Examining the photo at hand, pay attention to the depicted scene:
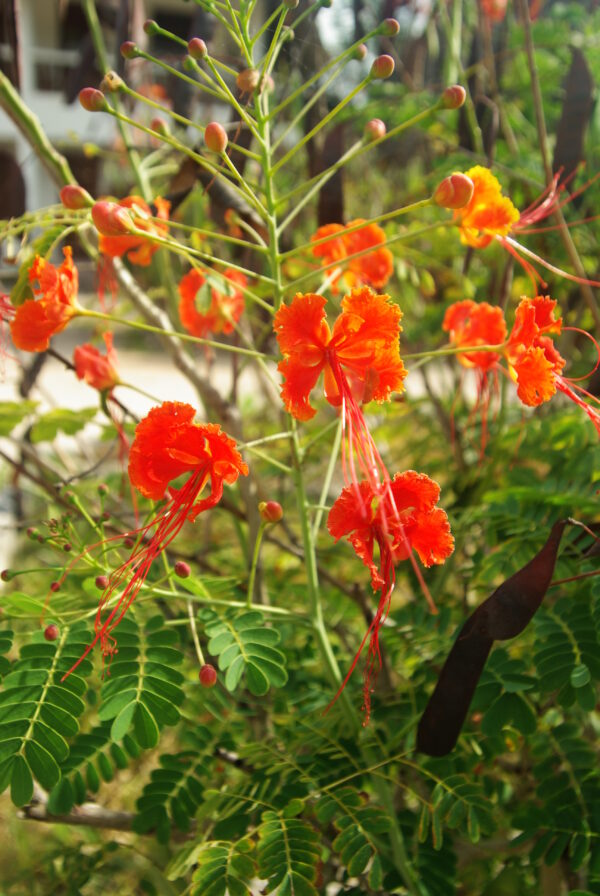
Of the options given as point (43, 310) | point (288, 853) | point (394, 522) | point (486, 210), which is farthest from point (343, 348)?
point (288, 853)

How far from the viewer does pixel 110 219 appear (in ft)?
2.68

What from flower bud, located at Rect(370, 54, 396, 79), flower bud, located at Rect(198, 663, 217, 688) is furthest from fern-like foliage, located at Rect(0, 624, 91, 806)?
flower bud, located at Rect(370, 54, 396, 79)

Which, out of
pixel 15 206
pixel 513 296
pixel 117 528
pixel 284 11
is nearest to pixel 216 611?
pixel 117 528

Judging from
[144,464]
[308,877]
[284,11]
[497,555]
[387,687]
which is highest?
[284,11]

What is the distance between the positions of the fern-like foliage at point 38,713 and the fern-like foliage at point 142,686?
0.03 meters

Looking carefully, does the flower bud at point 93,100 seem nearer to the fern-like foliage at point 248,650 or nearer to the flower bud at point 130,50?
the flower bud at point 130,50

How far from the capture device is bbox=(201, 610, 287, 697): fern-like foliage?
865mm

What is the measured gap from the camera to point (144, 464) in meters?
0.80

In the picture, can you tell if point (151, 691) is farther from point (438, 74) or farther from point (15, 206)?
point (438, 74)

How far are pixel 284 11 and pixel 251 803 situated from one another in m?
0.89

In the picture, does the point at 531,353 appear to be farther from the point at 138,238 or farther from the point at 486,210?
the point at 138,238

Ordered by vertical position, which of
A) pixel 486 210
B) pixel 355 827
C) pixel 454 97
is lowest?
pixel 355 827

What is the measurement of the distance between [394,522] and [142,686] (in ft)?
1.10

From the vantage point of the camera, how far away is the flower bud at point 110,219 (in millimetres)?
813
